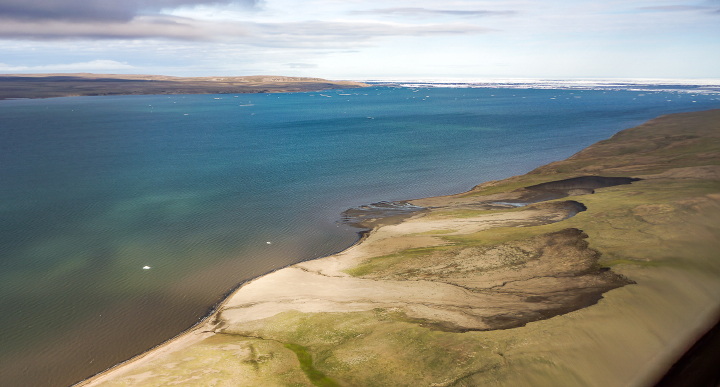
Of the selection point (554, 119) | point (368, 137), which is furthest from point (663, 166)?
point (554, 119)

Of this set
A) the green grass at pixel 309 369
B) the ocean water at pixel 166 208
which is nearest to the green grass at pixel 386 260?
the ocean water at pixel 166 208

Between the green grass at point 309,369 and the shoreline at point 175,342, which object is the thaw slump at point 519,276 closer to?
the green grass at point 309,369

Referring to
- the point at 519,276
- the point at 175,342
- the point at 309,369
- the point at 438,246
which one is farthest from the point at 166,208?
the point at 519,276

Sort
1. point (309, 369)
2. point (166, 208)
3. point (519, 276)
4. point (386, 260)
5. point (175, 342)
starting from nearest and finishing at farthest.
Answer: point (309, 369) → point (175, 342) → point (519, 276) → point (386, 260) → point (166, 208)

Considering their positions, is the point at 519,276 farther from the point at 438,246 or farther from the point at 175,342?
the point at 175,342

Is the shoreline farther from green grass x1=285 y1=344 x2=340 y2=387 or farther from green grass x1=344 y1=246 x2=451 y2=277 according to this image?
green grass x1=344 y1=246 x2=451 y2=277

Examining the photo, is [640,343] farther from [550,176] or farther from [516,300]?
[550,176]
